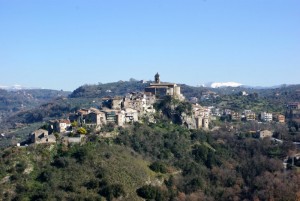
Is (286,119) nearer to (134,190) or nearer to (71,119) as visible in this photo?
(71,119)

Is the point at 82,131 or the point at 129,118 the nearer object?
the point at 82,131

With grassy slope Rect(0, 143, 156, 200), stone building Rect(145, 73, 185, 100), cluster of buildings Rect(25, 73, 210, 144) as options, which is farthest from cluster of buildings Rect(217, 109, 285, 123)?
grassy slope Rect(0, 143, 156, 200)

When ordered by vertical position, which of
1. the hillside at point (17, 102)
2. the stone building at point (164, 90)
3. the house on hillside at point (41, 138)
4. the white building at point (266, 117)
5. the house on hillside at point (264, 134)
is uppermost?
the stone building at point (164, 90)

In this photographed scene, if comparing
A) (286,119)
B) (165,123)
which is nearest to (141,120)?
(165,123)

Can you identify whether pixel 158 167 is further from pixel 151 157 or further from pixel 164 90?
pixel 164 90

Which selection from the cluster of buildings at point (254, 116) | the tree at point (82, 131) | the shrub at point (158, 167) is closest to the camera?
the shrub at point (158, 167)

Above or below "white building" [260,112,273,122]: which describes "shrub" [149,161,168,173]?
below

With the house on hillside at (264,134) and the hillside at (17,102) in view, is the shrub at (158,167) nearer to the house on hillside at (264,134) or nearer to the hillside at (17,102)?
the house on hillside at (264,134)

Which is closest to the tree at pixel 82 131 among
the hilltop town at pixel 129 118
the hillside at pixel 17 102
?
the hilltop town at pixel 129 118

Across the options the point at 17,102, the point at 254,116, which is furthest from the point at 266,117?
the point at 17,102

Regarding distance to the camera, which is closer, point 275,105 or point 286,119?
point 286,119

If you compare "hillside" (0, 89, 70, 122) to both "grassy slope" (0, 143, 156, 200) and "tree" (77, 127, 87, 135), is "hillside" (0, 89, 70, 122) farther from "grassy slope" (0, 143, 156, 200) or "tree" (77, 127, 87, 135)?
"grassy slope" (0, 143, 156, 200)
